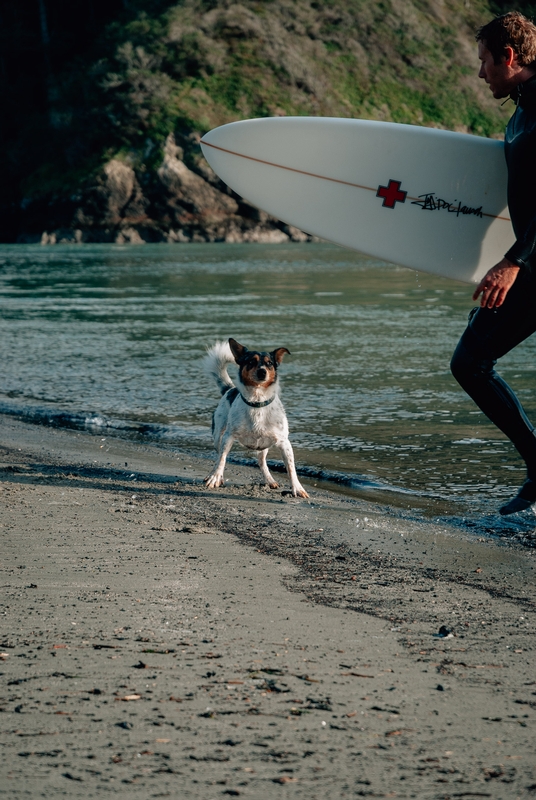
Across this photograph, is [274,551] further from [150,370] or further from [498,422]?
[150,370]

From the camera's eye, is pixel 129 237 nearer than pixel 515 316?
No

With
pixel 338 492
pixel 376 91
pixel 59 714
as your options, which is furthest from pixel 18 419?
pixel 376 91

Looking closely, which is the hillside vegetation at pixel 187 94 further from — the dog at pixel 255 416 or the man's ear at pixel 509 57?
the man's ear at pixel 509 57

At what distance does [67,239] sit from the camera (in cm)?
5322

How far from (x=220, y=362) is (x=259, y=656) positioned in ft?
14.0

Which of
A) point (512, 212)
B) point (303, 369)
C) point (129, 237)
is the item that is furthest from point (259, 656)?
point (129, 237)

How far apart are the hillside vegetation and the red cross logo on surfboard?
147ft

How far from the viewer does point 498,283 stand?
439 cm

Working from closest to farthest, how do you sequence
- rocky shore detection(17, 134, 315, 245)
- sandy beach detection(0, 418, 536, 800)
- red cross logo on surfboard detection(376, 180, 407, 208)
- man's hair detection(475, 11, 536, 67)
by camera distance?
sandy beach detection(0, 418, 536, 800) → man's hair detection(475, 11, 536, 67) → red cross logo on surfboard detection(376, 180, 407, 208) → rocky shore detection(17, 134, 315, 245)

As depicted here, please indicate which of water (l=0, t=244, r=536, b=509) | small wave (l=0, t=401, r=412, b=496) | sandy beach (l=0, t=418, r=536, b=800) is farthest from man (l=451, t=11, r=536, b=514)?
small wave (l=0, t=401, r=412, b=496)

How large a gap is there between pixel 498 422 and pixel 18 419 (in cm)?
467

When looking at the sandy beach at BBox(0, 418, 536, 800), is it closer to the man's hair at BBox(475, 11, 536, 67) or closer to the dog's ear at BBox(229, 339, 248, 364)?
the dog's ear at BBox(229, 339, 248, 364)

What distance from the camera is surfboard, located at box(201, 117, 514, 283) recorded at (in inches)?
260
